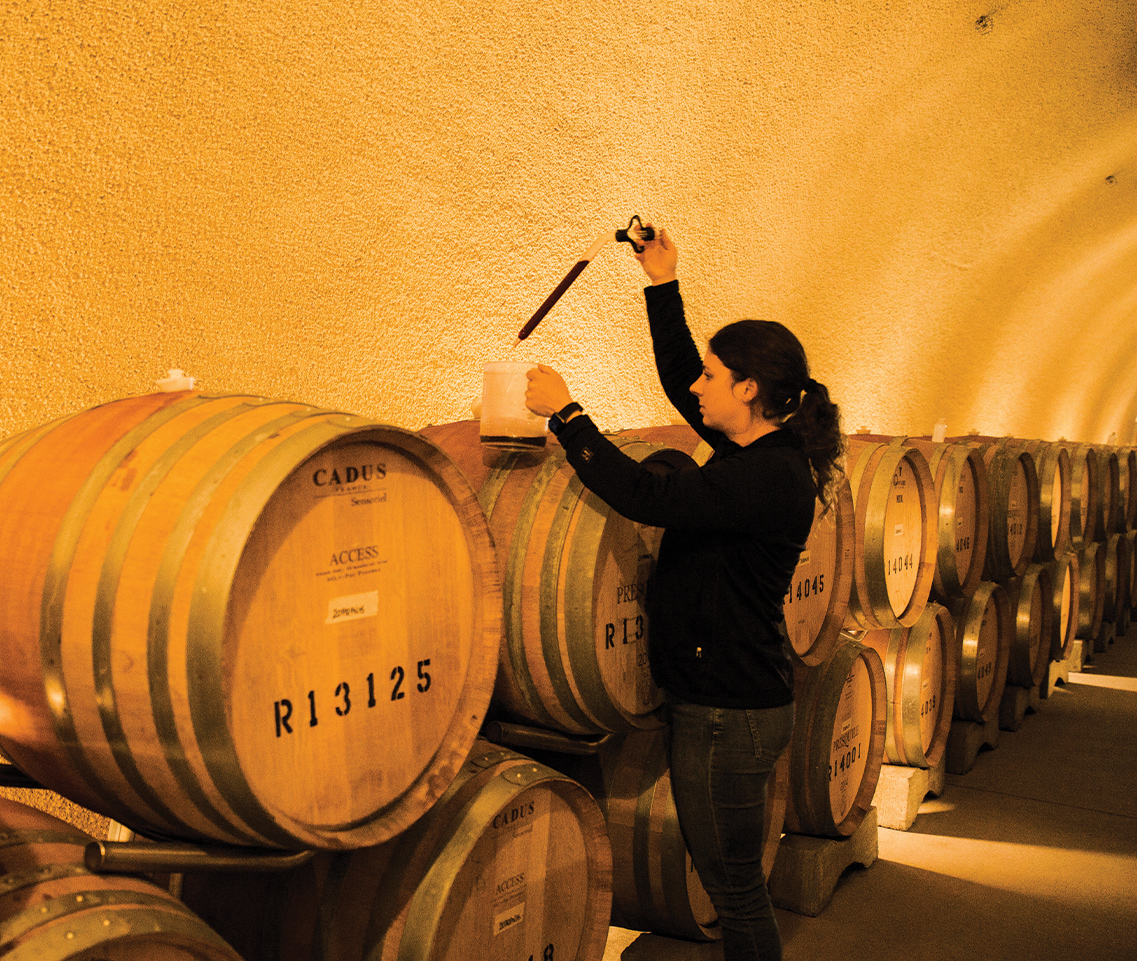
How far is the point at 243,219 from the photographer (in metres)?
2.38

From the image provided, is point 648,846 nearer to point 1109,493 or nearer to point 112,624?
point 112,624

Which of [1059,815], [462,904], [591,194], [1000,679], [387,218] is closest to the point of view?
[462,904]

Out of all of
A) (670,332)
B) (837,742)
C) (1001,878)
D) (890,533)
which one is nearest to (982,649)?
(1001,878)

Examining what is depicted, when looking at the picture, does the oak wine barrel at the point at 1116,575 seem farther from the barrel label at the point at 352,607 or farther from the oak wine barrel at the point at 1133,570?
the barrel label at the point at 352,607

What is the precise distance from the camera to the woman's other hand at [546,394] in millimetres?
1966

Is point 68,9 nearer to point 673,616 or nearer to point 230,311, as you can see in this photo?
point 230,311

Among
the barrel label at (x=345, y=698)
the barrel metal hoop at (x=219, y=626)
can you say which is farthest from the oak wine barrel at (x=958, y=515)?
the barrel metal hoop at (x=219, y=626)

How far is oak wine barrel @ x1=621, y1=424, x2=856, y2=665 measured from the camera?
2.83 m

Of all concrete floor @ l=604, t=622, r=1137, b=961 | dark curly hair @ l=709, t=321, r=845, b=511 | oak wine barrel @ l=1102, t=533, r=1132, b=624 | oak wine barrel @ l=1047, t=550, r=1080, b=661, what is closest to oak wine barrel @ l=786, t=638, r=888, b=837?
concrete floor @ l=604, t=622, r=1137, b=961

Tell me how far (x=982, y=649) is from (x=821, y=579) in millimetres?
2483

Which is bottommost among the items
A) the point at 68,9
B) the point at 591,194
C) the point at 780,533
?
the point at 780,533

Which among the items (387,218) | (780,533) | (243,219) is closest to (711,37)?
(387,218)

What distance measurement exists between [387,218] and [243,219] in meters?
0.52

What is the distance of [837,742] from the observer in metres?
3.25
